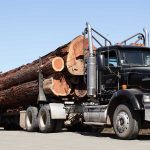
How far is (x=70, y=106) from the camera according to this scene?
16.1 meters

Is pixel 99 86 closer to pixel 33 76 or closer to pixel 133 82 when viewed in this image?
pixel 133 82

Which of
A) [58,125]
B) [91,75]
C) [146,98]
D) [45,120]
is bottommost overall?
[58,125]

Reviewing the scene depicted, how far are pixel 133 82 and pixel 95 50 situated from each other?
221 cm

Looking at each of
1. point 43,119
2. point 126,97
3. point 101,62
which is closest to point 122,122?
point 126,97

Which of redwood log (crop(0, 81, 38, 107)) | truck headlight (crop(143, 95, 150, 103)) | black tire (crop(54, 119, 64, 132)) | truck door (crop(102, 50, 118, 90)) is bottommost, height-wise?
black tire (crop(54, 119, 64, 132))

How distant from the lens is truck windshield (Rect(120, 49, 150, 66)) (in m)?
13.2

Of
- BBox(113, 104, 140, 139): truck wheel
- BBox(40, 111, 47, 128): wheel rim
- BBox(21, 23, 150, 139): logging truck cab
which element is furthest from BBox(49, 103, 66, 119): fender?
BBox(113, 104, 140, 139): truck wheel

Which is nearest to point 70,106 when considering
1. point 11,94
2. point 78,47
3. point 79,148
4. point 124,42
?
point 78,47

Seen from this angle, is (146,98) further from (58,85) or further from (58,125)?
(58,125)

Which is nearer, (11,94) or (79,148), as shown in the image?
(79,148)

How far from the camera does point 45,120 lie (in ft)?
53.1

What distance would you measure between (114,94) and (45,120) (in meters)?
4.27

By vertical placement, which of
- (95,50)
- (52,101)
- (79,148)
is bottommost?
(79,148)

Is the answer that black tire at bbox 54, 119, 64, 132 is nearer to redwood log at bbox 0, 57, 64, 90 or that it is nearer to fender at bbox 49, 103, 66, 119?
fender at bbox 49, 103, 66, 119
